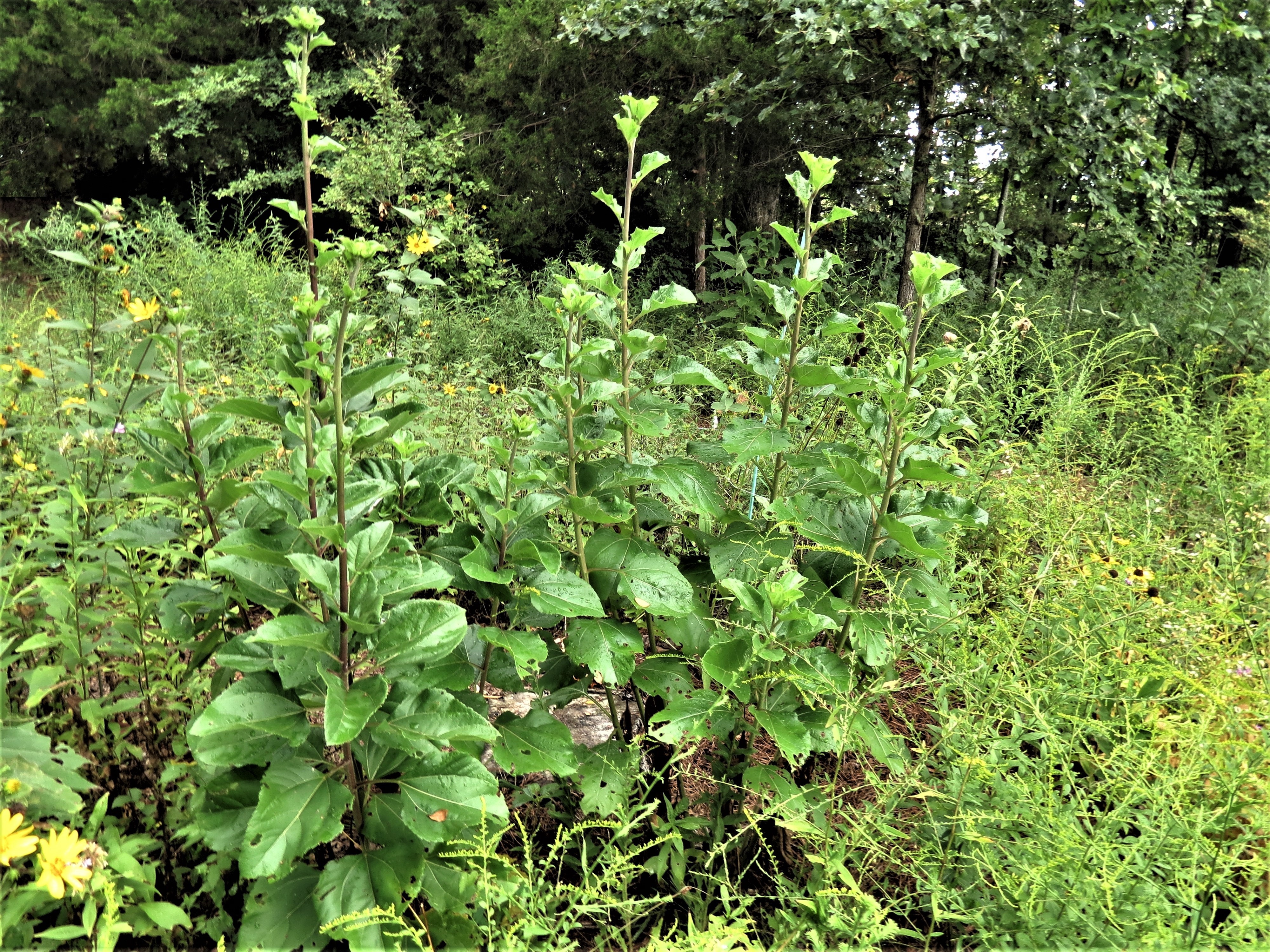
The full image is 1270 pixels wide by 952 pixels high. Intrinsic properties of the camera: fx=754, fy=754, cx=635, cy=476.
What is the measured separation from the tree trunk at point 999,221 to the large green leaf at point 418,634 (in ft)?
15.2

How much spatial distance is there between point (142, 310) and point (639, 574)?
1.39 m

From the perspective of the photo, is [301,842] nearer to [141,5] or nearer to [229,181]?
[229,181]

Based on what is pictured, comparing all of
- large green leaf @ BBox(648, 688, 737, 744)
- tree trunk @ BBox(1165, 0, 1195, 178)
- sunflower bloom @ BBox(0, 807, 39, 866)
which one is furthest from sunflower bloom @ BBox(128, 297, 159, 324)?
tree trunk @ BBox(1165, 0, 1195, 178)

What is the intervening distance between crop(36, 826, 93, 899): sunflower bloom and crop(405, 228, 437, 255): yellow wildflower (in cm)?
222

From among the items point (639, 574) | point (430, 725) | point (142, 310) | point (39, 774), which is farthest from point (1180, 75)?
point (39, 774)

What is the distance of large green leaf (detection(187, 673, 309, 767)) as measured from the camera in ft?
3.58

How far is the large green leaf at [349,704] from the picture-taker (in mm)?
1048

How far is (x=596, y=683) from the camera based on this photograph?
2064 millimetres

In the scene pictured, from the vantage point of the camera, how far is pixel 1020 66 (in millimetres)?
4160

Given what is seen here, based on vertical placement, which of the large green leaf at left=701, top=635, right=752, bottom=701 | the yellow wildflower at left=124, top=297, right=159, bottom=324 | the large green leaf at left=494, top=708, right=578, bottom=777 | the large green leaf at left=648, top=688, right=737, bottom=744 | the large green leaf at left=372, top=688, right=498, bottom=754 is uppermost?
the yellow wildflower at left=124, top=297, right=159, bottom=324

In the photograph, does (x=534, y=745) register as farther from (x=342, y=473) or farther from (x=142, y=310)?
(x=142, y=310)

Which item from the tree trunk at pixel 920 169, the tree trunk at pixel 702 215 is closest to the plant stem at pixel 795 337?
the tree trunk at pixel 920 169

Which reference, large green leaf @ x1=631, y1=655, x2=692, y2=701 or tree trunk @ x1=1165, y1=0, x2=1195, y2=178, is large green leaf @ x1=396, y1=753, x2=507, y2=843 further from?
tree trunk @ x1=1165, y1=0, x2=1195, y2=178

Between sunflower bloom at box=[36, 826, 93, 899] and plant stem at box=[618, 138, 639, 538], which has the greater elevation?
plant stem at box=[618, 138, 639, 538]
